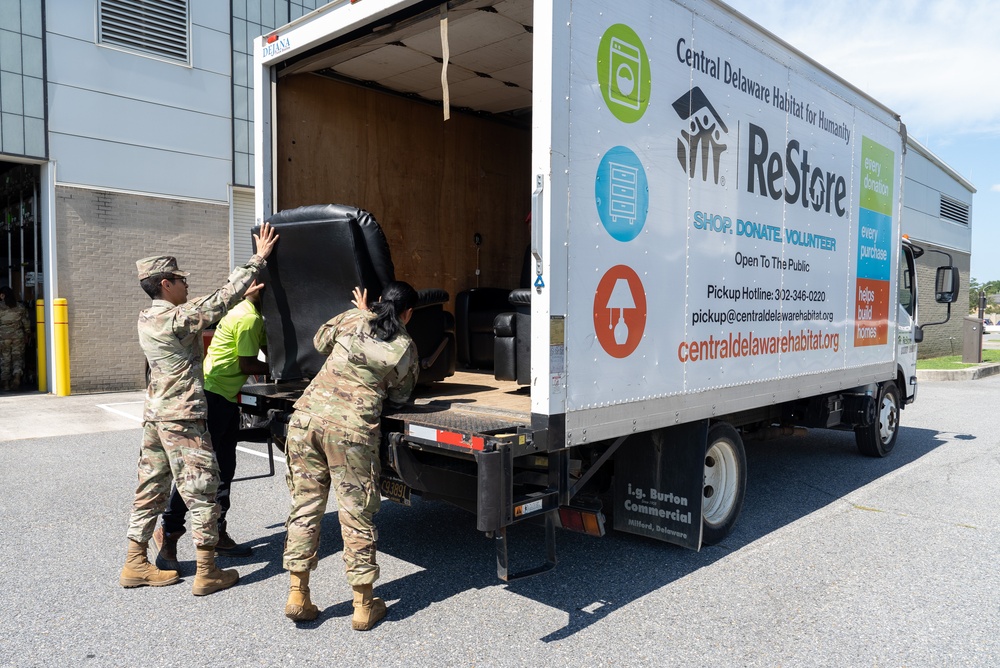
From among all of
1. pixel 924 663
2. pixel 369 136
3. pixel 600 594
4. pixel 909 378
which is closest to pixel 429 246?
pixel 369 136

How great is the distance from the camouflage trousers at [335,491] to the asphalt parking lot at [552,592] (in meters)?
0.34

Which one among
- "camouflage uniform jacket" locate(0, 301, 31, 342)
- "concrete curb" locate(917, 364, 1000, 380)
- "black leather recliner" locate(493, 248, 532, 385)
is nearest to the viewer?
"black leather recliner" locate(493, 248, 532, 385)

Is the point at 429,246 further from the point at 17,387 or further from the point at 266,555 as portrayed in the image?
the point at 17,387

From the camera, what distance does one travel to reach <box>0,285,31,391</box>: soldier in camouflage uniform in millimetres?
12812

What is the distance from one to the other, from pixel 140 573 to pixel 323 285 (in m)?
1.91

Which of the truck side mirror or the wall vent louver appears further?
the wall vent louver

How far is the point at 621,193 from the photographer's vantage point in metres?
3.94

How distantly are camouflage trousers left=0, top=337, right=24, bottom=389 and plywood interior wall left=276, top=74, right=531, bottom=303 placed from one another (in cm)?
975

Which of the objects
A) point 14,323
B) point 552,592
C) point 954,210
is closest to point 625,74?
point 552,592

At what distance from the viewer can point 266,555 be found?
16.1 ft

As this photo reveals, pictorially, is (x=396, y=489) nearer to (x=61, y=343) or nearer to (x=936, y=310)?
(x=61, y=343)

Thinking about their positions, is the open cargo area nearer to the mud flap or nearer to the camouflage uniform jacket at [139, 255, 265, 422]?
the camouflage uniform jacket at [139, 255, 265, 422]

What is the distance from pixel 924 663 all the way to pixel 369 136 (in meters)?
4.97

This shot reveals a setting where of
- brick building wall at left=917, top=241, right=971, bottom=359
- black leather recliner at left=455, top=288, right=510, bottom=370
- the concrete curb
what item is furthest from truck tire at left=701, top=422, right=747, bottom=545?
brick building wall at left=917, top=241, right=971, bottom=359
